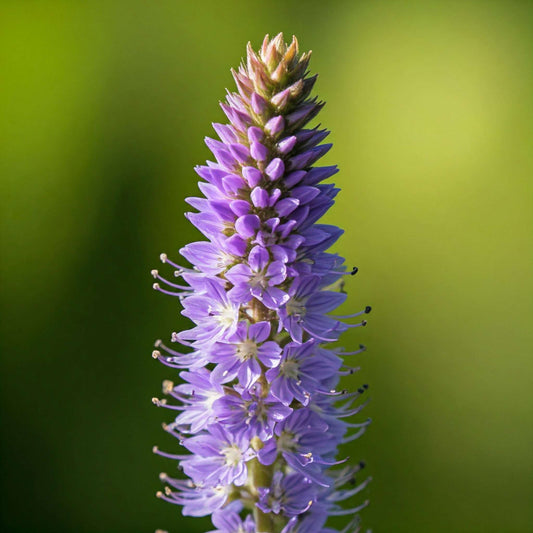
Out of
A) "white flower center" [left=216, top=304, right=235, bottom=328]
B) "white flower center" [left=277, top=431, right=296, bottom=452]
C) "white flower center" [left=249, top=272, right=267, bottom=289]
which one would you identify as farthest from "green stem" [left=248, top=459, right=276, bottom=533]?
"white flower center" [left=249, top=272, right=267, bottom=289]

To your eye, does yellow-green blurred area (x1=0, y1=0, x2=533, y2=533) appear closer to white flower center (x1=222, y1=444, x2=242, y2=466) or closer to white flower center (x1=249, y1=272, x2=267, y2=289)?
white flower center (x1=222, y1=444, x2=242, y2=466)

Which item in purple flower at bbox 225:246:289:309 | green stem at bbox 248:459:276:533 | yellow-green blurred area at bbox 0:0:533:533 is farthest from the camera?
yellow-green blurred area at bbox 0:0:533:533

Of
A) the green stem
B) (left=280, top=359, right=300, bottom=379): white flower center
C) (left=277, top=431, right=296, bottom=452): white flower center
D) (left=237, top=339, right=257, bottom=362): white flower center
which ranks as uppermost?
(left=237, top=339, right=257, bottom=362): white flower center

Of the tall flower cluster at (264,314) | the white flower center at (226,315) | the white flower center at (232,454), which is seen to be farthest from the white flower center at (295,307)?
the white flower center at (232,454)

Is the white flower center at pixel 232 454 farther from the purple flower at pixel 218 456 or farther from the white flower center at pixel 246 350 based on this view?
the white flower center at pixel 246 350

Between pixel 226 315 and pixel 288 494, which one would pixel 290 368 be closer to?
pixel 226 315

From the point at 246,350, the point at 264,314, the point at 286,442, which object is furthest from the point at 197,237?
the point at 286,442
